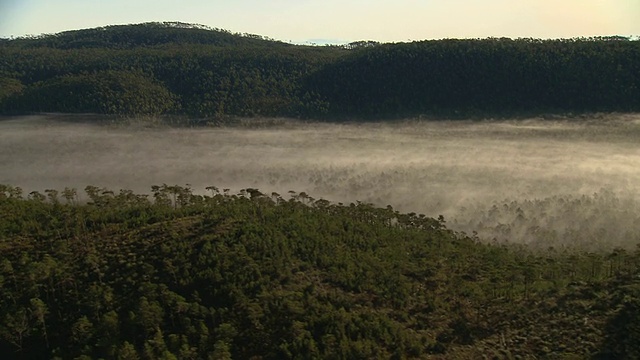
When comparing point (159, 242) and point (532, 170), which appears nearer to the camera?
point (159, 242)

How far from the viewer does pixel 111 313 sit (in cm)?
5825

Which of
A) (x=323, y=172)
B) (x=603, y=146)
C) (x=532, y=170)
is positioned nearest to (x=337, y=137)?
(x=323, y=172)

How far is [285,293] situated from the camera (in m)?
61.6

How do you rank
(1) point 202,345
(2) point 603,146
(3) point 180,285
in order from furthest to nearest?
(2) point 603,146 < (3) point 180,285 < (1) point 202,345

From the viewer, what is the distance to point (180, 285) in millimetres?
63000

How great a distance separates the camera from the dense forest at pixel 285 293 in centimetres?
5538

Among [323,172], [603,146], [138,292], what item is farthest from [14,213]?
[603,146]

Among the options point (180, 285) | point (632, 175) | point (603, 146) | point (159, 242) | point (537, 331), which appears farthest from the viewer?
point (603, 146)

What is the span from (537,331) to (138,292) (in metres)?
42.6

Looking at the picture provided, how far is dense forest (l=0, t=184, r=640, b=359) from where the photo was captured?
55375 millimetres

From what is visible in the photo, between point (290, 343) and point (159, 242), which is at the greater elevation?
point (159, 242)

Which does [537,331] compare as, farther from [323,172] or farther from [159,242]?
[323,172]

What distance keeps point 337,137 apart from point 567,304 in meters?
123

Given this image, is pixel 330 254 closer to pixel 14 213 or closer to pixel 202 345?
pixel 202 345
